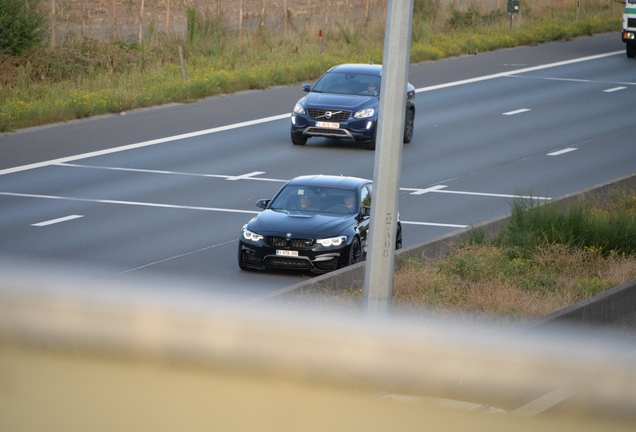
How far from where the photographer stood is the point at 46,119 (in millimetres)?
27453

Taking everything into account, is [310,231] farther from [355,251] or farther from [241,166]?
[241,166]

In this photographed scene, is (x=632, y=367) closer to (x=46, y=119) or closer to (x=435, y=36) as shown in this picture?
(x=46, y=119)

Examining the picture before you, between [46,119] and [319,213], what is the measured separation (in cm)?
1352

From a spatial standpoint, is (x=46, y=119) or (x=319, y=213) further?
(x=46, y=119)

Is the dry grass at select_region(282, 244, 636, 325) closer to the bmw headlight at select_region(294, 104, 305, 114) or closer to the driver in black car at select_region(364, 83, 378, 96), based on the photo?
the bmw headlight at select_region(294, 104, 305, 114)

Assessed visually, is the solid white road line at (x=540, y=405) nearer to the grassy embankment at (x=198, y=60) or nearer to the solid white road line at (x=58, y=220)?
the solid white road line at (x=58, y=220)

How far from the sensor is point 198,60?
119 ft

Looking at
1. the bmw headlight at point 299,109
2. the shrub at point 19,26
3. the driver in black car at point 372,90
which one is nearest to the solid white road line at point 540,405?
the bmw headlight at point 299,109

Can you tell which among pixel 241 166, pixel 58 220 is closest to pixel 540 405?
pixel 58 220

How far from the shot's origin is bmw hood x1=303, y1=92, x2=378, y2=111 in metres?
25.5

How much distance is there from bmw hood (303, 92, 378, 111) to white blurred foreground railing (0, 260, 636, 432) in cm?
2312

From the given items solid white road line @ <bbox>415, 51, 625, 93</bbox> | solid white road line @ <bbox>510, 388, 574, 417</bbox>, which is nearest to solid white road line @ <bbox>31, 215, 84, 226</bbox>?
solid white road line @ <bbox>510, 388, 574, 417</bbox>

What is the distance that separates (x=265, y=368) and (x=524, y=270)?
11574 mm

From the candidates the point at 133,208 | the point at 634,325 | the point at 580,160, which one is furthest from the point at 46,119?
the point at 634,325
